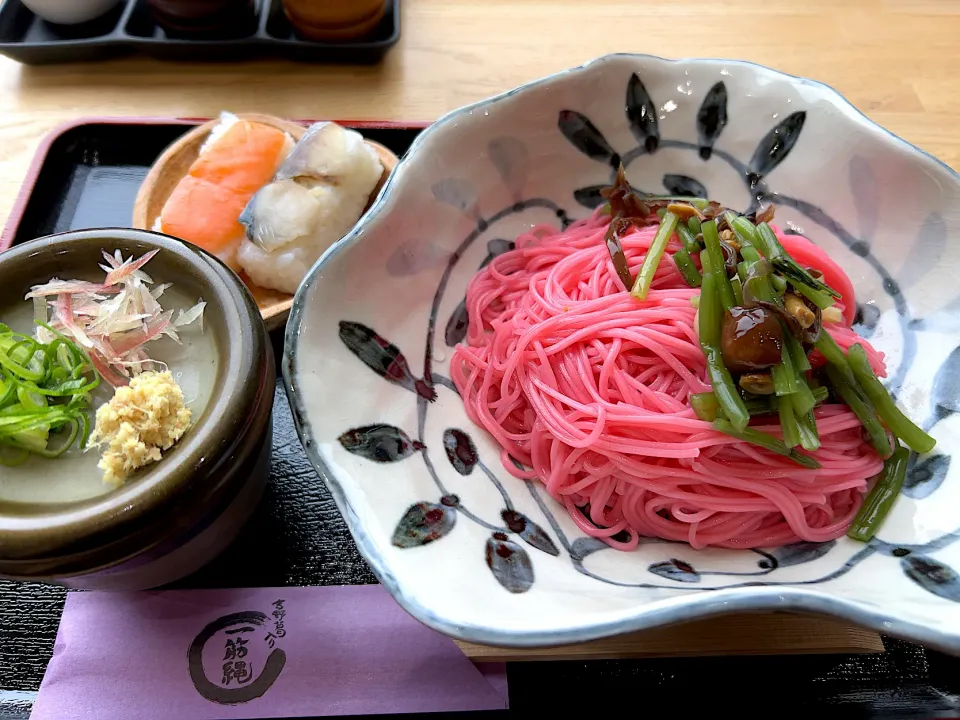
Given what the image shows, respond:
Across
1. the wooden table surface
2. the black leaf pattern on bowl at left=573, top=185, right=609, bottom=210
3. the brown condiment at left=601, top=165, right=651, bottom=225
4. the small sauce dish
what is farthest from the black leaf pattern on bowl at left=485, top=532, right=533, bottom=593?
the wooden table surface

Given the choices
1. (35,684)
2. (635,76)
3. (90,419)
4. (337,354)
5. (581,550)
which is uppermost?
(635,76)

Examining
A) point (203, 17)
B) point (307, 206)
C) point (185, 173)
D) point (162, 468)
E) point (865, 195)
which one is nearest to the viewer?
point (162, 468)

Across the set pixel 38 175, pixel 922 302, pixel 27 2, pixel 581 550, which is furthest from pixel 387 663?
pixel 27 2

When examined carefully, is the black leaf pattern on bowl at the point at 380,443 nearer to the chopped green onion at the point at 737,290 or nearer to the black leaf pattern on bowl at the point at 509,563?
the black leaf pattern on bowl at the point at 509,563

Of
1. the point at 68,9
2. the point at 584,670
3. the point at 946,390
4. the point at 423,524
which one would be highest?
the point at 68,9

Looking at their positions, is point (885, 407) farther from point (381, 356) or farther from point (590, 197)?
point (381, 356)

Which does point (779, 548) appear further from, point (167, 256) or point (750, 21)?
point (750, 21)

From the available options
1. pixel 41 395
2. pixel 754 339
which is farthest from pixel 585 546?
pixel 41 395

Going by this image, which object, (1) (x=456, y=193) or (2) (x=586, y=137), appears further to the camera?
(2) (x=586, y=137)
